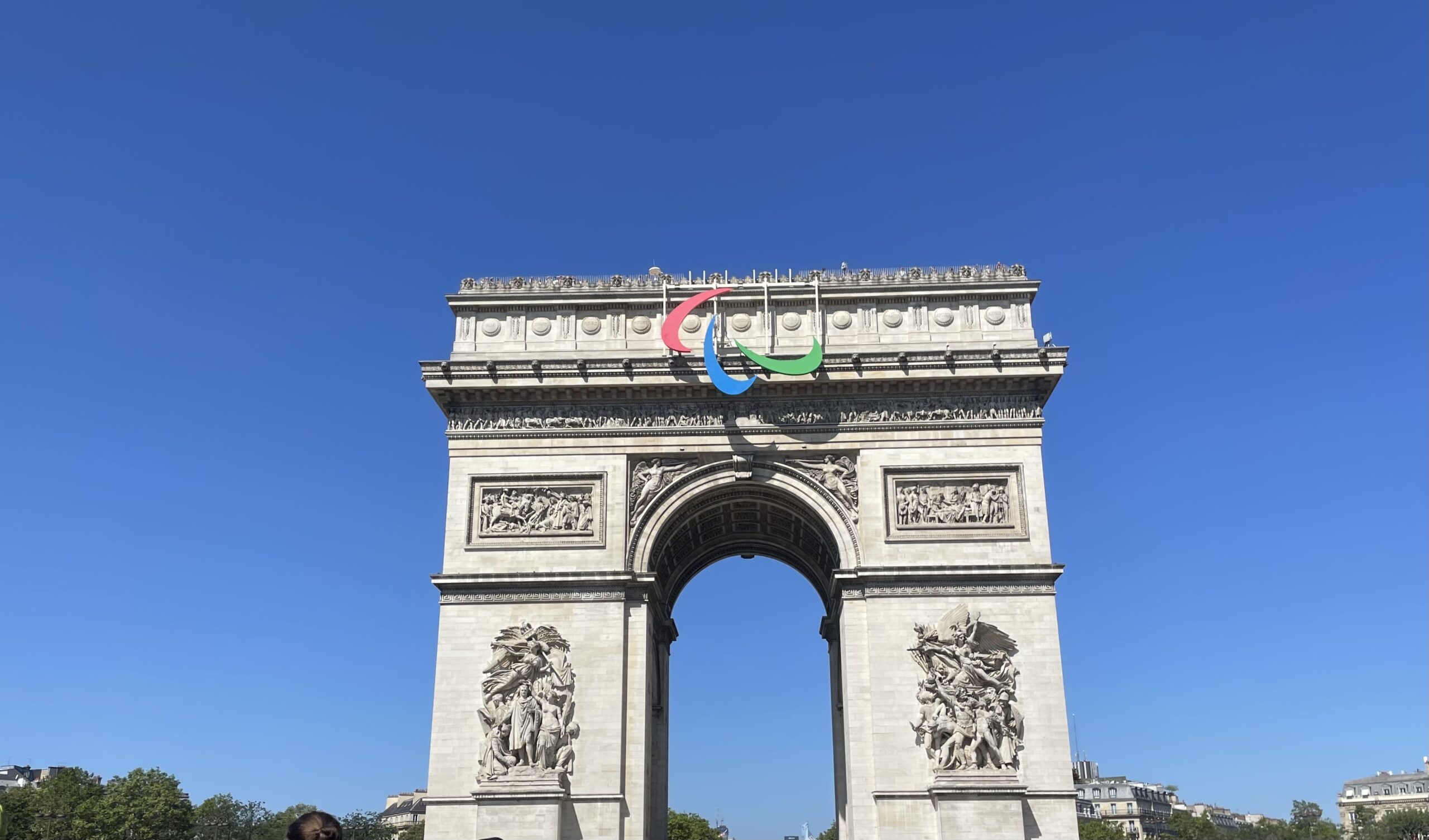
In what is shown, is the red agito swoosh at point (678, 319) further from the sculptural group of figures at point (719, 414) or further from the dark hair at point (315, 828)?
the dark hair at point (315, 828)

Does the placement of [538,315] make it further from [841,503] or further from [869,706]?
[869,706]

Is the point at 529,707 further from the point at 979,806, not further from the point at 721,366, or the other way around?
the point at 979,806

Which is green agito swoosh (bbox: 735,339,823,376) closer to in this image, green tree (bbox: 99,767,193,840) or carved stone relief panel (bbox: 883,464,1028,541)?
carved stone relief panel (bbox: 883,464,1028,541)

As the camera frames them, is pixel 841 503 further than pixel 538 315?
No

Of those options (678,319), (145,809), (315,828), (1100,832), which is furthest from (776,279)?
(1100,832)

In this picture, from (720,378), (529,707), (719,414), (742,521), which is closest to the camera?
(529,707)

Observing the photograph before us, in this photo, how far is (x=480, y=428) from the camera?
1121 inches

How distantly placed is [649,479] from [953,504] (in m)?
7.11

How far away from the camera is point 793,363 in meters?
27.8

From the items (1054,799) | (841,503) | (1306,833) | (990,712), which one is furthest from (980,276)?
(1306,833)

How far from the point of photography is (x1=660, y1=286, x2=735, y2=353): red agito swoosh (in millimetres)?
28516

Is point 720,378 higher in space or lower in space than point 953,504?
higher

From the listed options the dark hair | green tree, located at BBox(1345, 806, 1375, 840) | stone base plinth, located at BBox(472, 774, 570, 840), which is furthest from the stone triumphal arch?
green tree, located at BBox(1345, 806, 1375, 840)

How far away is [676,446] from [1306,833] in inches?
2561
